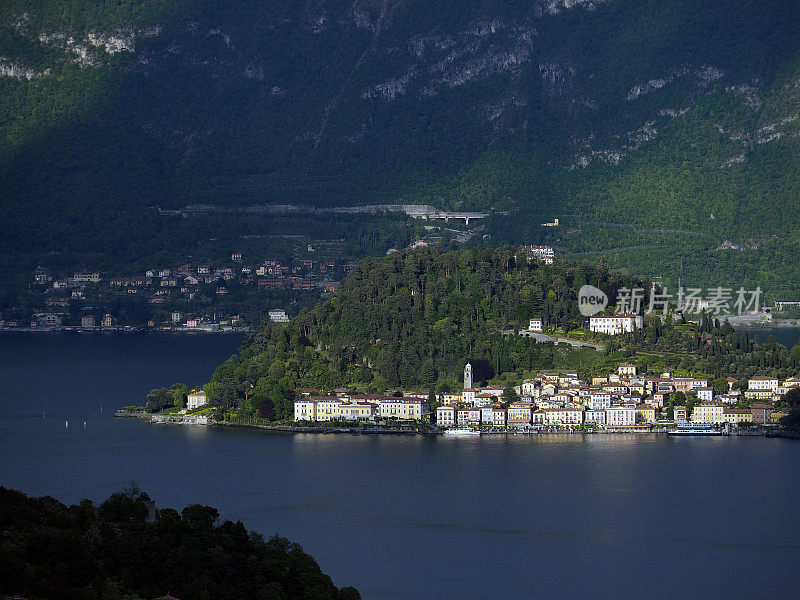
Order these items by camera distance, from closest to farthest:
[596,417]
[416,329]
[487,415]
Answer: [596,417] → [487,415] → [416,329]

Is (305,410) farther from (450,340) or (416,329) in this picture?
(416,329)

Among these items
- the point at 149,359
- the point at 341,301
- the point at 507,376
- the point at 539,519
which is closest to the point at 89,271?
the point at 149,359

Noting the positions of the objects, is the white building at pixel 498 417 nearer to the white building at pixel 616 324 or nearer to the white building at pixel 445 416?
the white building at pixel 445 416

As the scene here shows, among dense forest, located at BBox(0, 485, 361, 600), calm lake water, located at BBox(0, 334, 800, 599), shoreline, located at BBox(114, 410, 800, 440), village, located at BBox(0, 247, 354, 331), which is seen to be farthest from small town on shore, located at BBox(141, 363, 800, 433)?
village, located at BBox(0, 247, 354, 331)

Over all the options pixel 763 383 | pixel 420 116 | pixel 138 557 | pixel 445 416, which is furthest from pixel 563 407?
pixel 420 116

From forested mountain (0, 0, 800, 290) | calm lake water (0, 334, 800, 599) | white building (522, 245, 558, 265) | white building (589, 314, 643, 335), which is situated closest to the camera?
calm lake water (0, 334, 800, 599)

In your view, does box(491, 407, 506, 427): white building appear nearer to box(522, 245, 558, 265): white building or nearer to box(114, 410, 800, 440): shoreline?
box(114, 410, 800, 440): shoreline
